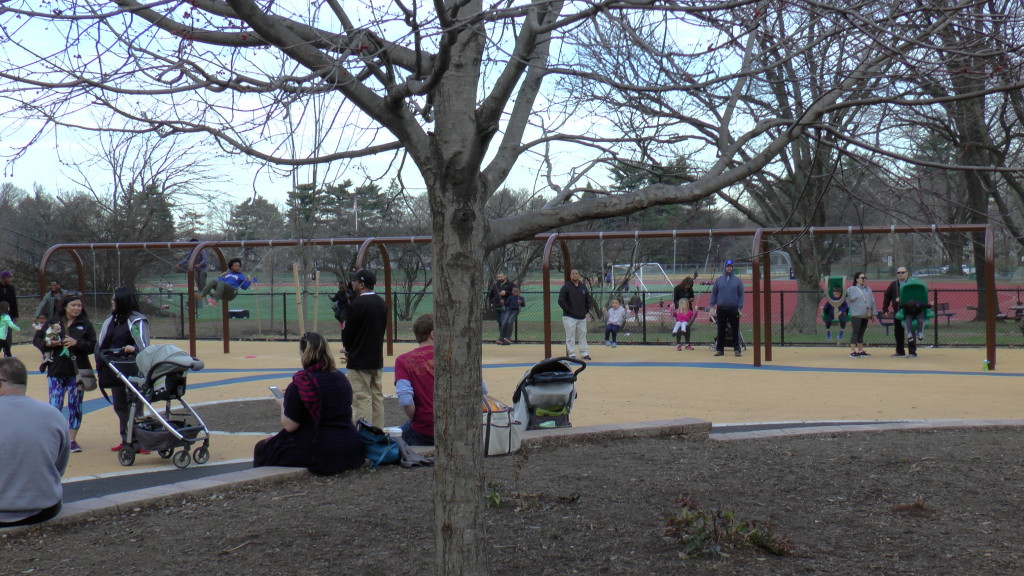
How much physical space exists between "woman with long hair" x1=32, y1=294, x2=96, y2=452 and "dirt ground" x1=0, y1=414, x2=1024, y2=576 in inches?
136

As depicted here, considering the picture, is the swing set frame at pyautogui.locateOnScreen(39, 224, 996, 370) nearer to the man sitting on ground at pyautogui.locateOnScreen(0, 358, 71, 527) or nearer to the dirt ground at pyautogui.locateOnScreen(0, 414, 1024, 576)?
the dirt ground at pyautogui.locateOnScreen(0, 414, 1024, 576)

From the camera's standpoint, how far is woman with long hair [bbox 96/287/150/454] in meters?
8.55

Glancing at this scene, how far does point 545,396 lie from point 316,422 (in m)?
2.55

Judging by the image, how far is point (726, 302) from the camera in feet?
58.5

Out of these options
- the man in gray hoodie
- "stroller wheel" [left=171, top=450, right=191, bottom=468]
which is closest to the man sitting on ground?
"stroller wheel" [left=171, top=450, right=191, bottom=468]

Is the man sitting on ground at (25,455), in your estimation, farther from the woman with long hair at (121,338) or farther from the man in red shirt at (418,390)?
the woman with long hair at (121,338)

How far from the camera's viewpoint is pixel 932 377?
46.4 ft

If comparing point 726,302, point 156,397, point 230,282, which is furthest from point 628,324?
point 156,397

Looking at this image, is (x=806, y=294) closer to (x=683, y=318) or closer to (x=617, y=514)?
(x=683, y=318)

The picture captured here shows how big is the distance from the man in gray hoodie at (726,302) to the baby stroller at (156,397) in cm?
1137

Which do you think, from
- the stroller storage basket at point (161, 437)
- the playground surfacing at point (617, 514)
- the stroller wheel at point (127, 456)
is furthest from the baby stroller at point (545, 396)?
the stroller wheel at point (127, 456)

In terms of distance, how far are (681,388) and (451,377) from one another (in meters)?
10.1

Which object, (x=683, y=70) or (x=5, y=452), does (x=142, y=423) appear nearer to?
(x=5, y=452)

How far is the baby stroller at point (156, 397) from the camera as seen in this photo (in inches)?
315
